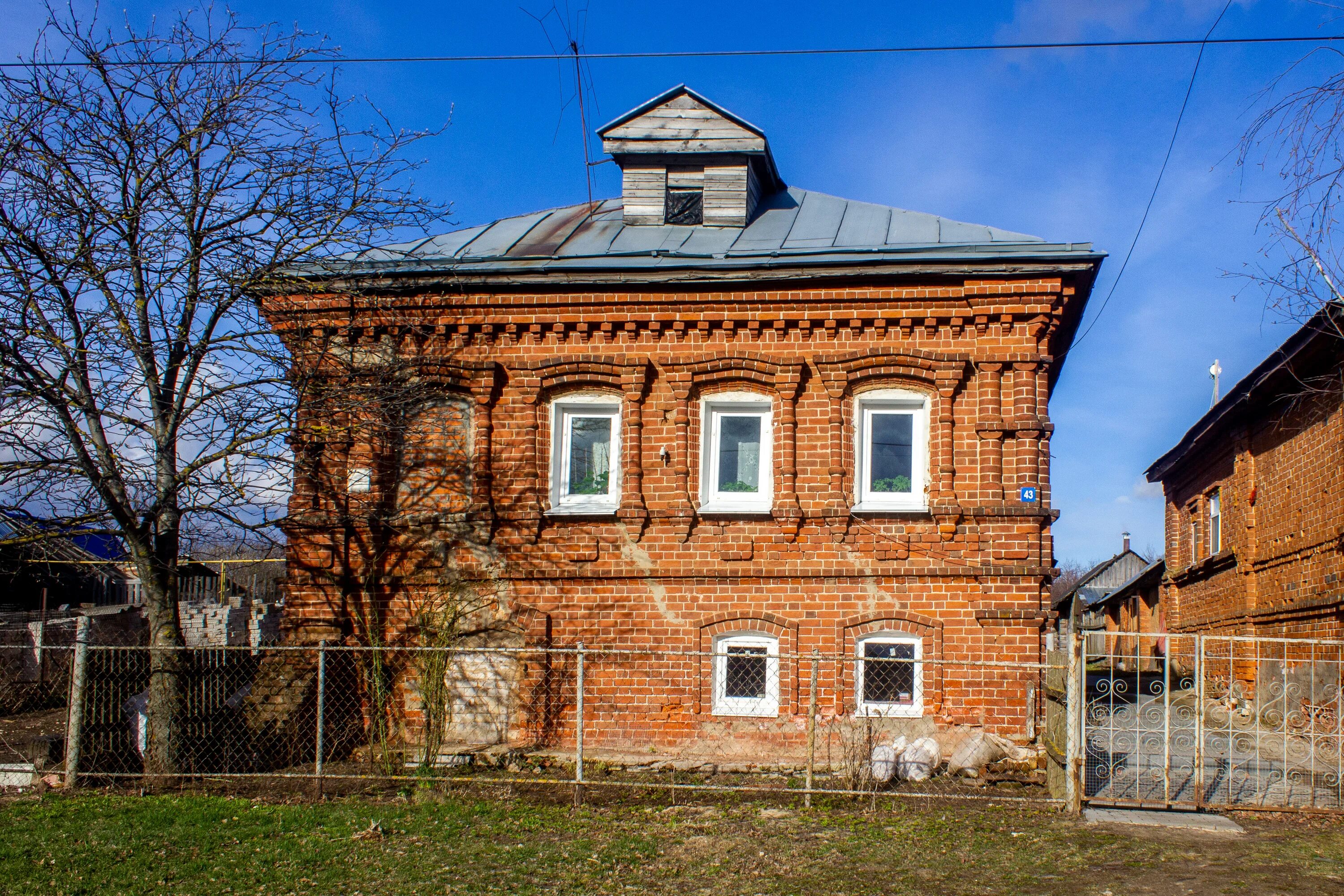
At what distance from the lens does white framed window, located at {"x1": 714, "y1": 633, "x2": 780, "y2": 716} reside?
11.5 m

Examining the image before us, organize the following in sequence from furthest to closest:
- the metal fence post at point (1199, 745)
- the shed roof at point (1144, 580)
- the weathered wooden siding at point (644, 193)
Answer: the shed roof at point (1144, 580), the weathered wooden siding at point (644, 193), the metal fence post at point (1199, 745)

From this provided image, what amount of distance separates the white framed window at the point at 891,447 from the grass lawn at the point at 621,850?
3675mm

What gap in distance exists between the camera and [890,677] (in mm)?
11477

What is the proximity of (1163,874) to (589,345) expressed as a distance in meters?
7.78

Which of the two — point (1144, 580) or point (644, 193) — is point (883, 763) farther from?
point (1144, 580)

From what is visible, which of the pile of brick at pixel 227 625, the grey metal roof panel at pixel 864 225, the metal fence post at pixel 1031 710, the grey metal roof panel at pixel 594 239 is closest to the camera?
the metal fence post at pixel 1031 710

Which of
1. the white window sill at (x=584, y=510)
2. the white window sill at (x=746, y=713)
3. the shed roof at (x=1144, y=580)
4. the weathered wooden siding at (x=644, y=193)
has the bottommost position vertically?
the white window sill at (x=746, y=713)

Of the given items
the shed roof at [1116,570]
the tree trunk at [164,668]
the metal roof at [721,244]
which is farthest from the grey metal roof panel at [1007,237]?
the shed roof at [1116,570]

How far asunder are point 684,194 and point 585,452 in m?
4.10

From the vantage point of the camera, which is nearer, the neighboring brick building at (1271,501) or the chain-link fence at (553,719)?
the chain-link fence at (553,719)

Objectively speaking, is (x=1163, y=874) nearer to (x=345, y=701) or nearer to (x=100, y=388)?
(x=345, y=701)

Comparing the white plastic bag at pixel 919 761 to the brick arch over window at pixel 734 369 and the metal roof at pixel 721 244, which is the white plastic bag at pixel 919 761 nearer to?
the brick arch over window at pixel 734 369

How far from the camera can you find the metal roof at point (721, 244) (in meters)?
11.6

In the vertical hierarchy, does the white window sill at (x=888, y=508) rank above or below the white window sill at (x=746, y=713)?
above
